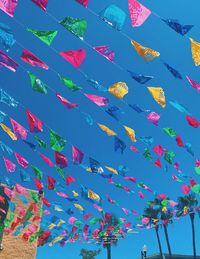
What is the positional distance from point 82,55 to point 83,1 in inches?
48.6

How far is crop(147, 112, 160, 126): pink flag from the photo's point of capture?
900cm

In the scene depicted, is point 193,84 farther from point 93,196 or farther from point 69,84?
point 93,196

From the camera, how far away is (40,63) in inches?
291

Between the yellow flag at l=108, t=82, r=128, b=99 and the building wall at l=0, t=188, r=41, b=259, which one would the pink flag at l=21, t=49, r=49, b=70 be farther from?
the building wall at l=0, t=188, r=41, b=259

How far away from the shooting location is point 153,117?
9.07 metres

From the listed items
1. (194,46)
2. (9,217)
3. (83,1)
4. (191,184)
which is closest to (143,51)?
(194,46)

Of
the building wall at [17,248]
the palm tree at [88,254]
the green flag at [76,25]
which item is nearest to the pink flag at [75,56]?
the green flag at [76,25]

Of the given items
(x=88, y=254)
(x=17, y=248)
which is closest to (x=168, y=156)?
(x=17, y=248)

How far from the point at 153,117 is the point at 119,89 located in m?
1.42

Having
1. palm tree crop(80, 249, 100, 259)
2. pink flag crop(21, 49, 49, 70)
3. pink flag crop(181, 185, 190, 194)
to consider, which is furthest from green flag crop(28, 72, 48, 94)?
palm tree crop(80, 249, 100, 259)

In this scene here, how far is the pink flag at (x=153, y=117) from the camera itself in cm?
900

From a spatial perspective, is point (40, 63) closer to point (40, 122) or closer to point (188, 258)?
point (40, 122)

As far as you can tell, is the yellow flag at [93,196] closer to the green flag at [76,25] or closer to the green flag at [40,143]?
the green flag at [40,143]

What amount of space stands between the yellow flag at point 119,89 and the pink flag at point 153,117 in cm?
114
